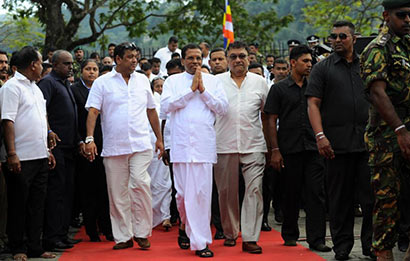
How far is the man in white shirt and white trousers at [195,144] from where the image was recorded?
8.36 metres

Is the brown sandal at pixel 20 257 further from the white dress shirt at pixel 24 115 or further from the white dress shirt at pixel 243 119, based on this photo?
the white dress shirt at pixel 243 119

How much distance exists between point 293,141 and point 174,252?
1.88m

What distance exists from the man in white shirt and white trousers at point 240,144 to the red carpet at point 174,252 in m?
0.39

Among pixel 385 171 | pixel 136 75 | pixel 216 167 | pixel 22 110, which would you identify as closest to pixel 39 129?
pixel 22 110

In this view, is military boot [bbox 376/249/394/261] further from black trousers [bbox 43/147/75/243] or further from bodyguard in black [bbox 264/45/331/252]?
black trousers [bbox 43/147/75/243]

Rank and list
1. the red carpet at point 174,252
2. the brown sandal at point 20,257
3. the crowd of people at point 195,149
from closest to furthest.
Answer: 1. the crowd of people at point 195,149
2. the brown sandal at point 20,257
3. the red carpet at point 174,252

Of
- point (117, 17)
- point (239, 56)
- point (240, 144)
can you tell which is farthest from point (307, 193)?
point (117, 17)

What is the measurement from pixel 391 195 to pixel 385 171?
0.67 feet

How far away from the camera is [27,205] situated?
8.16m

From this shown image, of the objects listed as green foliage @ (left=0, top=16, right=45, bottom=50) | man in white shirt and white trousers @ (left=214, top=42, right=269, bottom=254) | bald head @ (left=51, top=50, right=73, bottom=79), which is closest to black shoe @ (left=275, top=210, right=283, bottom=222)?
man in white shirt and white trousers @ (left=214, top=42, right=269, bottom=254)

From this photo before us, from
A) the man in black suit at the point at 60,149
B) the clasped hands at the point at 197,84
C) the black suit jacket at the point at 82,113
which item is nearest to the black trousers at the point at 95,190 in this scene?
the black suit jacket at the point at 82,113

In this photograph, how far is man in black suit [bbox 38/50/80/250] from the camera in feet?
28.7

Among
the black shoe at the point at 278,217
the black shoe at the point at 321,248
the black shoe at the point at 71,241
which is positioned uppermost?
the black shoe at the point at 321,248

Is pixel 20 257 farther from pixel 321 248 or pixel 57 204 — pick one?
pixel 321 248
